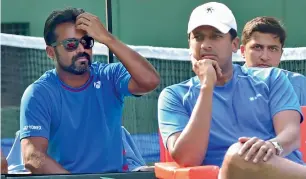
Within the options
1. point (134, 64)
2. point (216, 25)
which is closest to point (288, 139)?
point (216, 25)

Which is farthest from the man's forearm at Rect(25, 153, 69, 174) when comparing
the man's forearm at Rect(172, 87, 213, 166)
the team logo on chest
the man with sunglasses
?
the man's forearm at Rect(172, 87, 213, 166)

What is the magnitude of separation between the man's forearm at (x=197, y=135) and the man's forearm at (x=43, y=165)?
69 cm

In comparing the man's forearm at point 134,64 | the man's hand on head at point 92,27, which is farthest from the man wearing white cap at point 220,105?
the man's hand on head at point 92,27

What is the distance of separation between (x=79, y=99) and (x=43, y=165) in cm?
50

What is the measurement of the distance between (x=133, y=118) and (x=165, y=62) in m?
0.75

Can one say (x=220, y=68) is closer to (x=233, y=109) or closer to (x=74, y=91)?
(x=233, y=109)

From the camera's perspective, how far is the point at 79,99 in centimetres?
465

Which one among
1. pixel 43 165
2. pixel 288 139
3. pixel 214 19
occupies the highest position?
pixel 214 19

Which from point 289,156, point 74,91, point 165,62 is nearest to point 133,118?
point 165,62

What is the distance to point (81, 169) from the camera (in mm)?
4555

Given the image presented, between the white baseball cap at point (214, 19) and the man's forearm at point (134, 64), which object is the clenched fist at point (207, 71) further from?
the man's forearm at point (134, 64)

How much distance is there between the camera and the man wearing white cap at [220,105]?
3980mm

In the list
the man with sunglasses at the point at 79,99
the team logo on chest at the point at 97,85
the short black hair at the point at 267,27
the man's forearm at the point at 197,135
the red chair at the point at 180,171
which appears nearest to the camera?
the red chair at the point at 180,171

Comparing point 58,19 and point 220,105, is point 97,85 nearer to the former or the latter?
point 58,19
